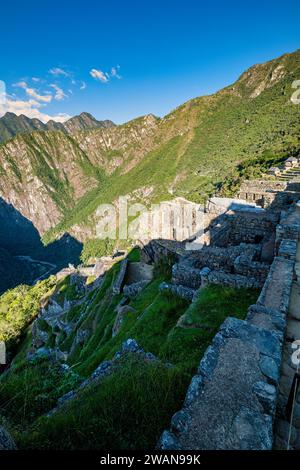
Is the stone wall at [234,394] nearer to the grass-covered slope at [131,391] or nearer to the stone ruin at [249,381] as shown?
the stone ruin at [249,381]

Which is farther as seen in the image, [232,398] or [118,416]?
[118,416]

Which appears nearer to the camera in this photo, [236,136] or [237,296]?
[237,296]

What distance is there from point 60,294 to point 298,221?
133ft

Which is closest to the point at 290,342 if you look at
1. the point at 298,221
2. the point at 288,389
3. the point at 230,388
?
the point at 288,389

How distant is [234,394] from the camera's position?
13.0 feet

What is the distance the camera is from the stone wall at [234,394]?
11.0 ft

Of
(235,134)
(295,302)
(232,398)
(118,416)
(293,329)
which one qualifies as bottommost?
(118,416)

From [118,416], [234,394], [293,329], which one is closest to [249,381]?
[234,394]

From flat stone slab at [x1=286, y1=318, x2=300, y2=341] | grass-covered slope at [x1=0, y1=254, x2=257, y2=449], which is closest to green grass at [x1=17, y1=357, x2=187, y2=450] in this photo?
grass-covered slope at [x1=0, y1=254, x2=257, y2=449]

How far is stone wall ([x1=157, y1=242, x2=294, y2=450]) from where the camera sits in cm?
336

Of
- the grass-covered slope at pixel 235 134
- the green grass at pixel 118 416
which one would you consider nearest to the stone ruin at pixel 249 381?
the green grass at pixel 118 416

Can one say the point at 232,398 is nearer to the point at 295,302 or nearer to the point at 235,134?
the point at 295,302
